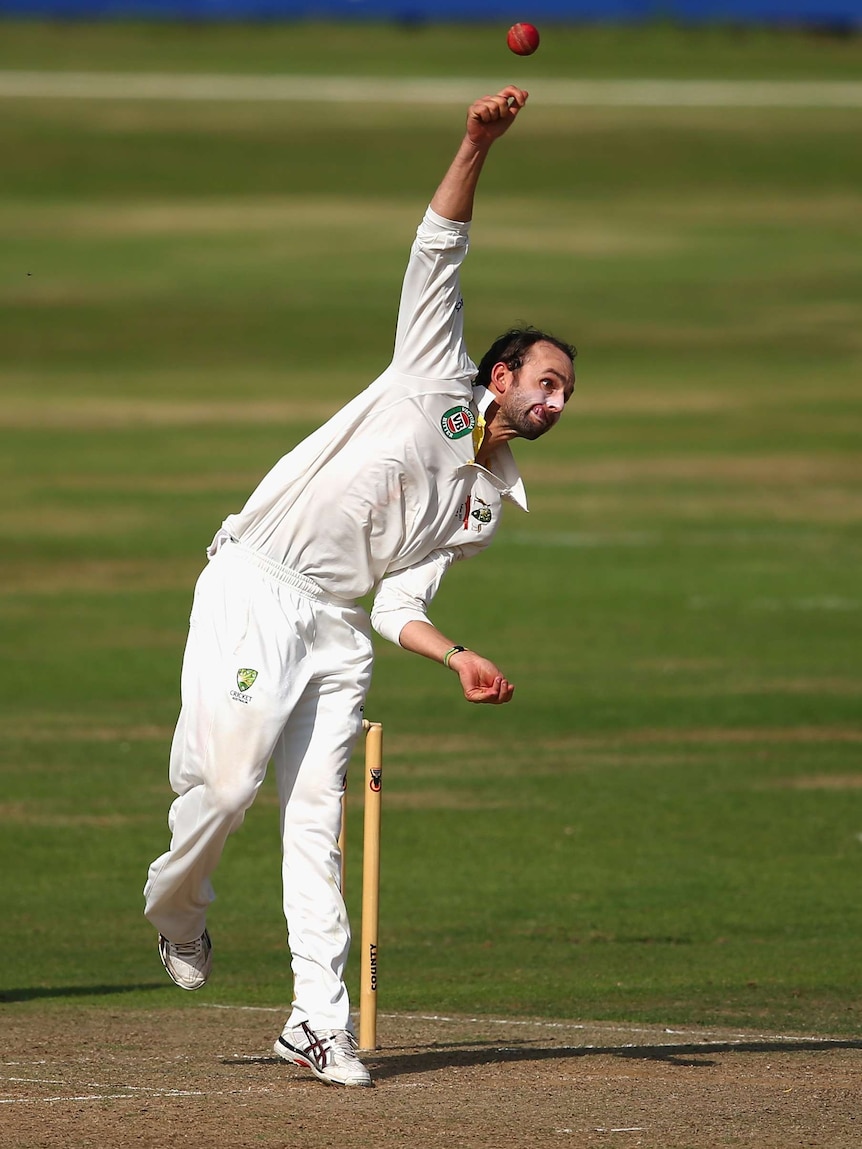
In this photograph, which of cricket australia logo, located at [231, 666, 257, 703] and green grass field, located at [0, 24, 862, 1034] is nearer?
cricket australia logo, located at [231, 666, 257, 703]

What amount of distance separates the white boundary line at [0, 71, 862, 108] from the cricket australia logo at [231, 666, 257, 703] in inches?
1888

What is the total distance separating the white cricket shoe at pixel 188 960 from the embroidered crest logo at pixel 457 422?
1733 mm

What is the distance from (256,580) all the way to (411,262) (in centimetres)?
102

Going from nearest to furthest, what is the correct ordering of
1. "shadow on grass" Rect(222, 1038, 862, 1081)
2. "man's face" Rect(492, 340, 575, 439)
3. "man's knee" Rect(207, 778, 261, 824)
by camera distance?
"man's knee" Rect(207, 778, 261, 824) → "man's face" Rect(492, 340, 575, 439) → "shadow on grass" Rect(222, 1038, 862, 1081)

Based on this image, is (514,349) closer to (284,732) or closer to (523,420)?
(523,420)

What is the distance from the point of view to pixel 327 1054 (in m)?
6.19

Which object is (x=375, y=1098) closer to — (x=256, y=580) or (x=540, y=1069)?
(x=540, y=1069)

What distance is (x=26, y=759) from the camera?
13.0 m

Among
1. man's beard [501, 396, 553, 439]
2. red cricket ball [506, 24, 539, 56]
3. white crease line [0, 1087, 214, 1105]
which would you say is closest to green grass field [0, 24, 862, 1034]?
white crease line [0, 1087, 214, 1105]

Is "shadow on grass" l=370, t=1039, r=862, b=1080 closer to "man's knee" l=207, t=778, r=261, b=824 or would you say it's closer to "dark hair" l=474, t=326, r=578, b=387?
"man's knee" l=207, t=778, r=261, b=824

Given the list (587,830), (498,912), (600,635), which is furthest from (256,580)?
(600,635)

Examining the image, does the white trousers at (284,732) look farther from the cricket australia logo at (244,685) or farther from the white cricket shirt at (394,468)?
the white cricket shirt at (394,468)

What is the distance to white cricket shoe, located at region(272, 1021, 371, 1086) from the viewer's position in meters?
6.19

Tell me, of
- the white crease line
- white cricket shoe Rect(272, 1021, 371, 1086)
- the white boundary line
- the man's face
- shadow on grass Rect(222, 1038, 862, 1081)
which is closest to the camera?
the white crease line
